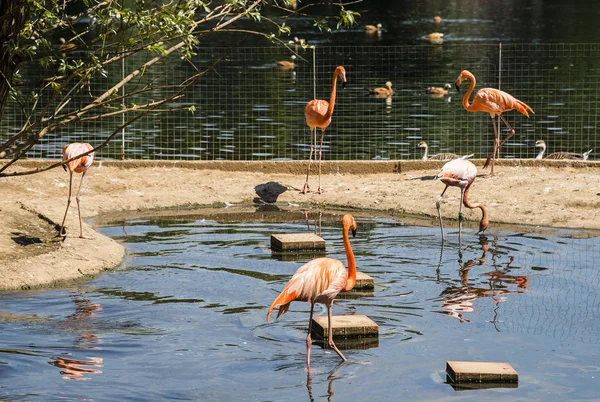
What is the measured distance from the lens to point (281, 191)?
17.3 meters

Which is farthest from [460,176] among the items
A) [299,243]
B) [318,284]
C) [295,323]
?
[318,284]

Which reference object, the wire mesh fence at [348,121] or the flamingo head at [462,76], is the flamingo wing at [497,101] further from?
the wire mesh fence at [348,121]

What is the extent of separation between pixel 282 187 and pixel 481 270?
5.84m

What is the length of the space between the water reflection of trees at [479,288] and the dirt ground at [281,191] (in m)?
2.76

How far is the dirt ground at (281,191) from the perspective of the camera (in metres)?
13.9

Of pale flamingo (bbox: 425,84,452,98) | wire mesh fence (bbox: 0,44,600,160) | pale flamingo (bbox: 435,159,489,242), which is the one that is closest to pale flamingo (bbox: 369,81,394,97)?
wire mesh fence (bbox: 0,44,600,160)

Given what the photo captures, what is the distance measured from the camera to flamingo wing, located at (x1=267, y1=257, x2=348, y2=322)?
8688 millimetres

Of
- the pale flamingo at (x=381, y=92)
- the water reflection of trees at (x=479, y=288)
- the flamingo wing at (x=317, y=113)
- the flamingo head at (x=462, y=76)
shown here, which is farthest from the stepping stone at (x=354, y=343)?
the pale flamingo at (x=381, y=92)

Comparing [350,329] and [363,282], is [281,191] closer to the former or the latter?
[363,282]

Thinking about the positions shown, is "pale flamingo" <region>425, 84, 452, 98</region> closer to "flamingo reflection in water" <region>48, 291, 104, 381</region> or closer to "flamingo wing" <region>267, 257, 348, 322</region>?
Result: "flamingo reflection in water" <region>48, 291, 104, 381</region>

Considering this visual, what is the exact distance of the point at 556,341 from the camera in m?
9.30

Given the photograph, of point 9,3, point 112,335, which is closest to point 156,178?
point 112,335

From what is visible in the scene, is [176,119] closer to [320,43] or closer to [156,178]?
[156,178]

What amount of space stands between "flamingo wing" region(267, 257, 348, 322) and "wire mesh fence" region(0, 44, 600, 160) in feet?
28.1
